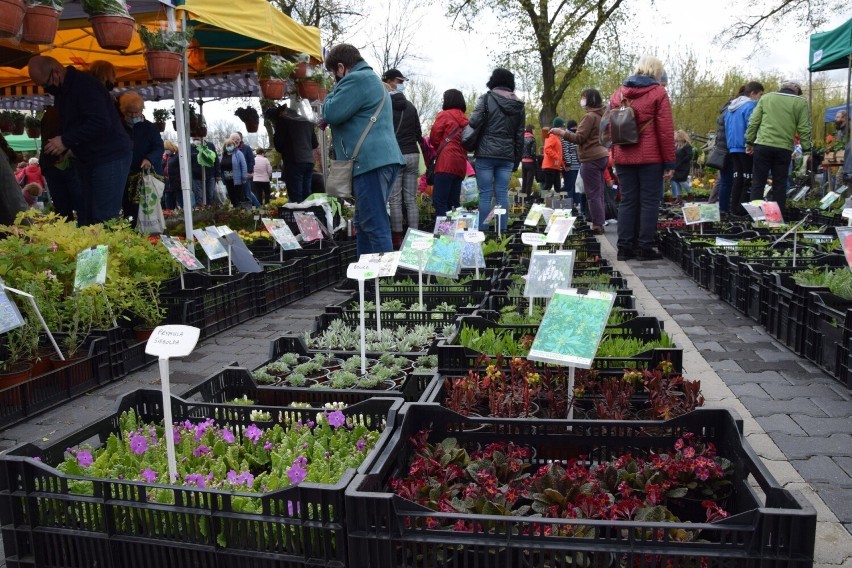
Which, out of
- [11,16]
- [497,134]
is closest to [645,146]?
[497,134]

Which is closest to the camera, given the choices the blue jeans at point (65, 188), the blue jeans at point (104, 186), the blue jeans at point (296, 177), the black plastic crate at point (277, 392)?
the black plastic crate at point (277, 392)

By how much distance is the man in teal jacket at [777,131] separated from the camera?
903 cm

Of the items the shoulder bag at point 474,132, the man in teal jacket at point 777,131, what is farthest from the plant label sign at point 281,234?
the man in teal jacket at point 777,131

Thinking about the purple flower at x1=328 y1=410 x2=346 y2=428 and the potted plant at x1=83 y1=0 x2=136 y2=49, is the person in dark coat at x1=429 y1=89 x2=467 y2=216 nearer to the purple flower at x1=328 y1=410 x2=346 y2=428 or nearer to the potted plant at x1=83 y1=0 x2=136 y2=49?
A: the potted plant at x1=83 y1=0 x2=136 y2=49

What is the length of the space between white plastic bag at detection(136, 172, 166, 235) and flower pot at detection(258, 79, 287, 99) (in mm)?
2138

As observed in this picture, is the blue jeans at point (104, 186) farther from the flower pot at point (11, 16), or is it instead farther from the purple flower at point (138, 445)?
the purple flower at point (138, 445)

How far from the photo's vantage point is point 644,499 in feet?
6.80

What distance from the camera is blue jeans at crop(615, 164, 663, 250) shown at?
7.37 metres

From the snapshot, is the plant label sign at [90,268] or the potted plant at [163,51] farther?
the potted plant at [163,51]

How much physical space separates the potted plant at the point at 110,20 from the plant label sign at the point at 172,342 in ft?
Answer: 13.9

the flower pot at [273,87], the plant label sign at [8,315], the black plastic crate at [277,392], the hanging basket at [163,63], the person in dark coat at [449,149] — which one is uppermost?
the flower pot at [273,87]

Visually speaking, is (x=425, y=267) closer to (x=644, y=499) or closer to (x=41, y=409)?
(x=41, y=409)

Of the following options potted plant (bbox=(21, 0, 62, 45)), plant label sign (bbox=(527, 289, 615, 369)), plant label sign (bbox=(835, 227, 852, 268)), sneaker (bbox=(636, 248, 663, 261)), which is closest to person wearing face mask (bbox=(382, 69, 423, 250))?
sneaker (bbox=(636, 248, 663, 261))

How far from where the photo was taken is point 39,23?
5.00 m
